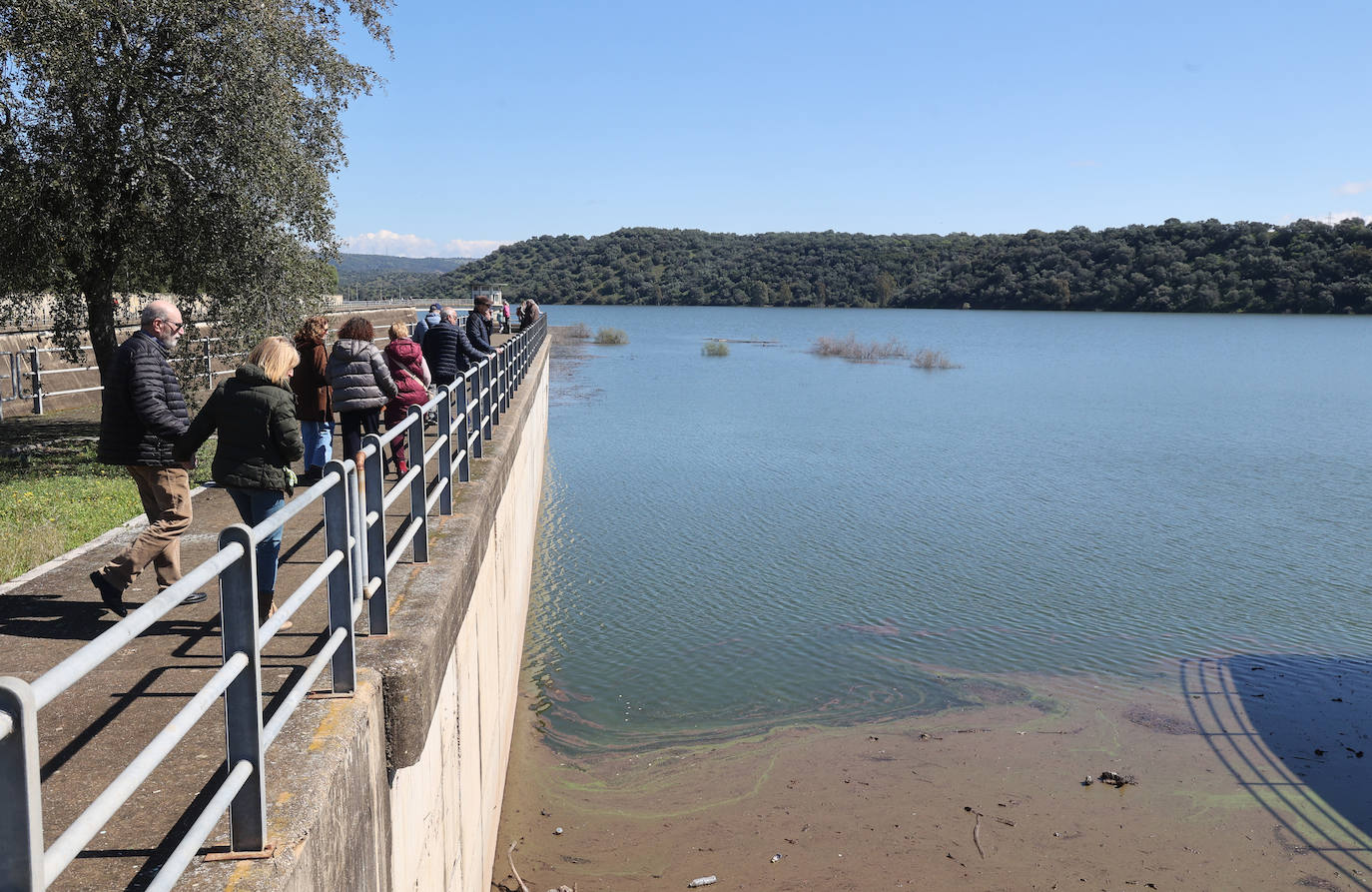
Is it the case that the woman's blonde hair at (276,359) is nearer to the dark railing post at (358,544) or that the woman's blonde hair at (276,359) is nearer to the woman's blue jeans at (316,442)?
the dark railing post at (358,544)

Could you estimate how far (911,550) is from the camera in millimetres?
17719

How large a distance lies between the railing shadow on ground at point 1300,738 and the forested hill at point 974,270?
4663 inches

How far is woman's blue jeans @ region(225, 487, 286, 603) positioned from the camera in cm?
506

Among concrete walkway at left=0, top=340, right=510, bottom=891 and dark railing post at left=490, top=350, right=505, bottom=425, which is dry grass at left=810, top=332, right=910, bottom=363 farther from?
concrete walkway at left=0, top=340, right=510, bottom=891

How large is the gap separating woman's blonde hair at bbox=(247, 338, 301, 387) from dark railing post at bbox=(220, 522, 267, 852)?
2781mm

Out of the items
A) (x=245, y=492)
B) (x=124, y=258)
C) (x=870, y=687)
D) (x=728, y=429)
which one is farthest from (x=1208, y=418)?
(x=245, y=492)

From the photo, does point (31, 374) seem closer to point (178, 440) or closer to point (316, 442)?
point (316, 442)

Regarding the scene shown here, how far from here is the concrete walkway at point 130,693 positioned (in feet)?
9.77

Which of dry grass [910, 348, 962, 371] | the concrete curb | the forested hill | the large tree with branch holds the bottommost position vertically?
dry grass [910, 348, 962, 371]

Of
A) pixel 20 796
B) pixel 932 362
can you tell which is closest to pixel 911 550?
pixel 20 796

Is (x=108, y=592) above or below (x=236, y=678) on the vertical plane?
below

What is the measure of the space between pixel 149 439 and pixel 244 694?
3.53 m

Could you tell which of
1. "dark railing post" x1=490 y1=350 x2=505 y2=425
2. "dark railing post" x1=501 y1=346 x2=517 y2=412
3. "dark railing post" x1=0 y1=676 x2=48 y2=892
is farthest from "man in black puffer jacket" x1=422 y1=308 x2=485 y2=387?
"dark railing post" x1=0 y1=676 x2=48 y2=892

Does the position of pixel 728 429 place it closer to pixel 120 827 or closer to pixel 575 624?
pixel 575 624
